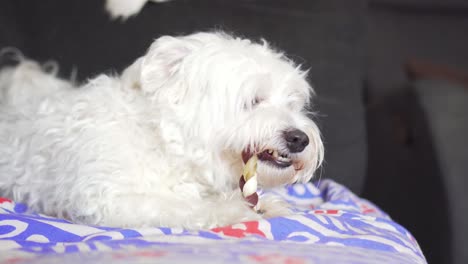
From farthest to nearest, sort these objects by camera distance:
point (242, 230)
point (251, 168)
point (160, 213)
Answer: point (251, 168) → point (160, 213) → point (242, 230)

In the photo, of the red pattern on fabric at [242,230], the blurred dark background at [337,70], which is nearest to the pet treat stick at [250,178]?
the red pattern on fabric at [242,230]

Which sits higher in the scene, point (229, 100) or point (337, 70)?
point (337, 70)

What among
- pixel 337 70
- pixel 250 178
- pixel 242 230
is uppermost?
pixel 337 70

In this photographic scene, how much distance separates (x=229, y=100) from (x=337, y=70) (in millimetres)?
535

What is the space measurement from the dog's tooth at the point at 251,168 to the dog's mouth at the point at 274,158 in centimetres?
1

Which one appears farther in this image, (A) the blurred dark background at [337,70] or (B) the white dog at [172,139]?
(A) the blurred dark background at [337,70]

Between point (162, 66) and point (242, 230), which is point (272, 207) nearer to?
point (242, 230)

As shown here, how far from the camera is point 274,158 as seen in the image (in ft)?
4.25

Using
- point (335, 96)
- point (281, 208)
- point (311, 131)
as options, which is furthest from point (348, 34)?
point (281, 208)

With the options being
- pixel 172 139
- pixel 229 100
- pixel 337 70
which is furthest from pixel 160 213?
pixel 337 70

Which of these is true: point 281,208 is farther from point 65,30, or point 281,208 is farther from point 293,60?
point 65,30

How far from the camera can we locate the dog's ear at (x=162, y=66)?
4.39 feet

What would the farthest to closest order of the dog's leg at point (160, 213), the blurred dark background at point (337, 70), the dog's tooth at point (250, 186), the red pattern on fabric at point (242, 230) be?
1. the blurred dark background at point (337, 70)
2. the dog's tooth at point (250, 186)
3. the dog's leg at point (160, 213)
4. the red pattern on fabric at point (242, 230)

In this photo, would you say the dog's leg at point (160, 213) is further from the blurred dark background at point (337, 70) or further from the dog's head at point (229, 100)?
the blurred dark background at point (337, 70)
